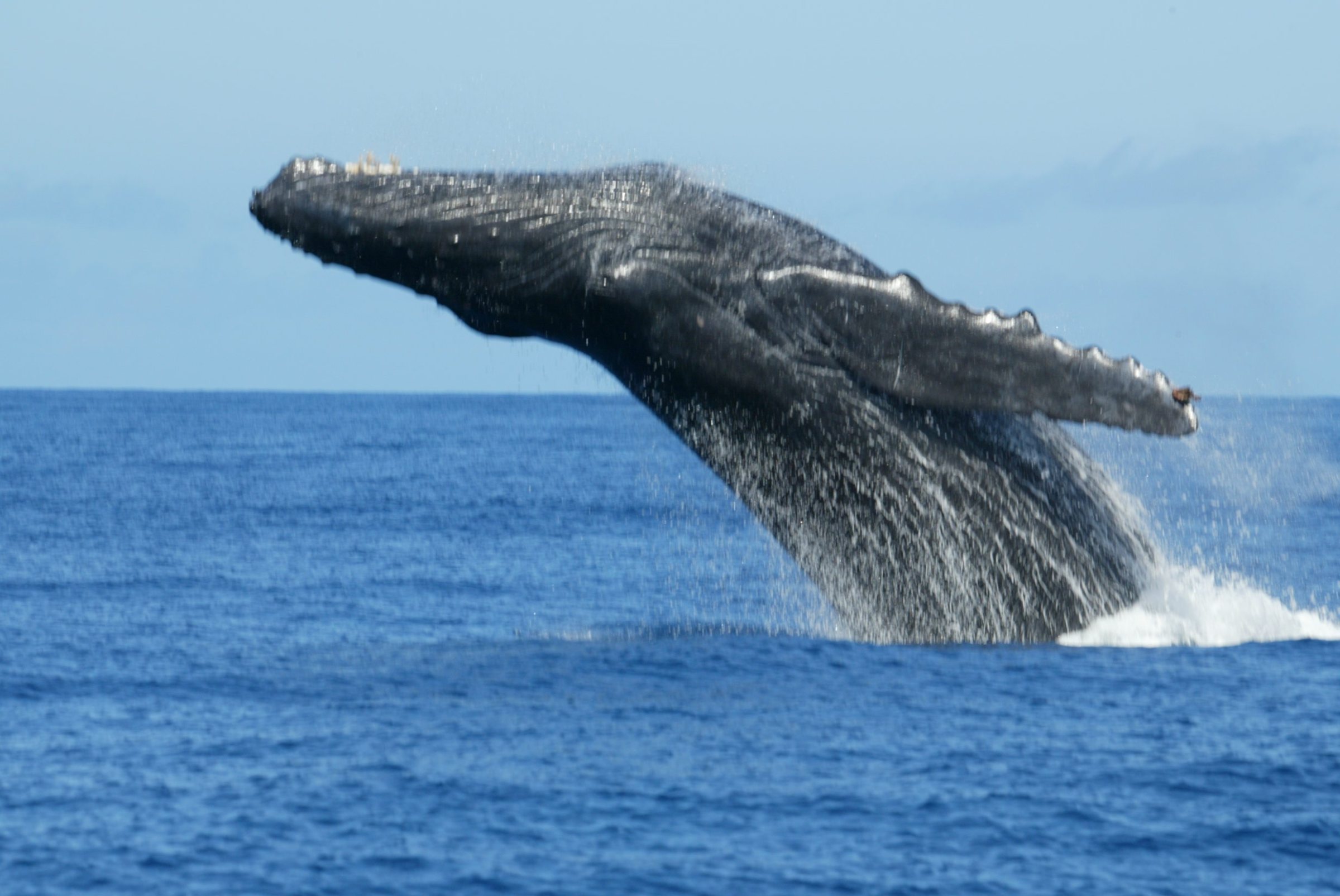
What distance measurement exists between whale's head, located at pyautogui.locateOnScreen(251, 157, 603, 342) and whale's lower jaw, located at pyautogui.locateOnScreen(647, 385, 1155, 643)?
3.94 ft

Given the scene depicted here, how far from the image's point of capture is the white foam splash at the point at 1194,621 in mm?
12125

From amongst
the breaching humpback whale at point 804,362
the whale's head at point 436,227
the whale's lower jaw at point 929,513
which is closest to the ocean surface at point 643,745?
the whale's lower jaw at point 929,513

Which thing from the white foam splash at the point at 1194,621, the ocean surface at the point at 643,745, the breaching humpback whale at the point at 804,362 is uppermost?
the breaching humpback whale at the point at 804,362

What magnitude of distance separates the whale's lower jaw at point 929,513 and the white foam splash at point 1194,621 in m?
0.15

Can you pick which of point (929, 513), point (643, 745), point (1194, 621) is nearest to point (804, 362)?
point (929, 513)

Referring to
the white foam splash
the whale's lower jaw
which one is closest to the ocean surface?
the white foam splash

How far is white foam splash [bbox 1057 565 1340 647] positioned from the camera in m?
12.1

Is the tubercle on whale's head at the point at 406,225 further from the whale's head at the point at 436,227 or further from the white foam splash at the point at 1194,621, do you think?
the white foam splash at the point at 1194,621

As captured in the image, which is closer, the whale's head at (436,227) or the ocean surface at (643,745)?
the ocean surface at (643,745)

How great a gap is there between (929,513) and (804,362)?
1331 mm

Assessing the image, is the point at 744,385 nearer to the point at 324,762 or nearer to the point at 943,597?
the point at 943,597

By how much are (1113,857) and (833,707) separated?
2.64 meters

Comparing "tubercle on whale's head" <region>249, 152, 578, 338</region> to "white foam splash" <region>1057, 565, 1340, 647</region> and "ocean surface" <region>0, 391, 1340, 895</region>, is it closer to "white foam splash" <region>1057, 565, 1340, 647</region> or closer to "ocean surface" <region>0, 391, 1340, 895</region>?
"ocean surface" <region>0, 391, 1340, 895</region>

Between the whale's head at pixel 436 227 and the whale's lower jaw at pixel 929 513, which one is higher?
the whale's head at pixel 436 227
